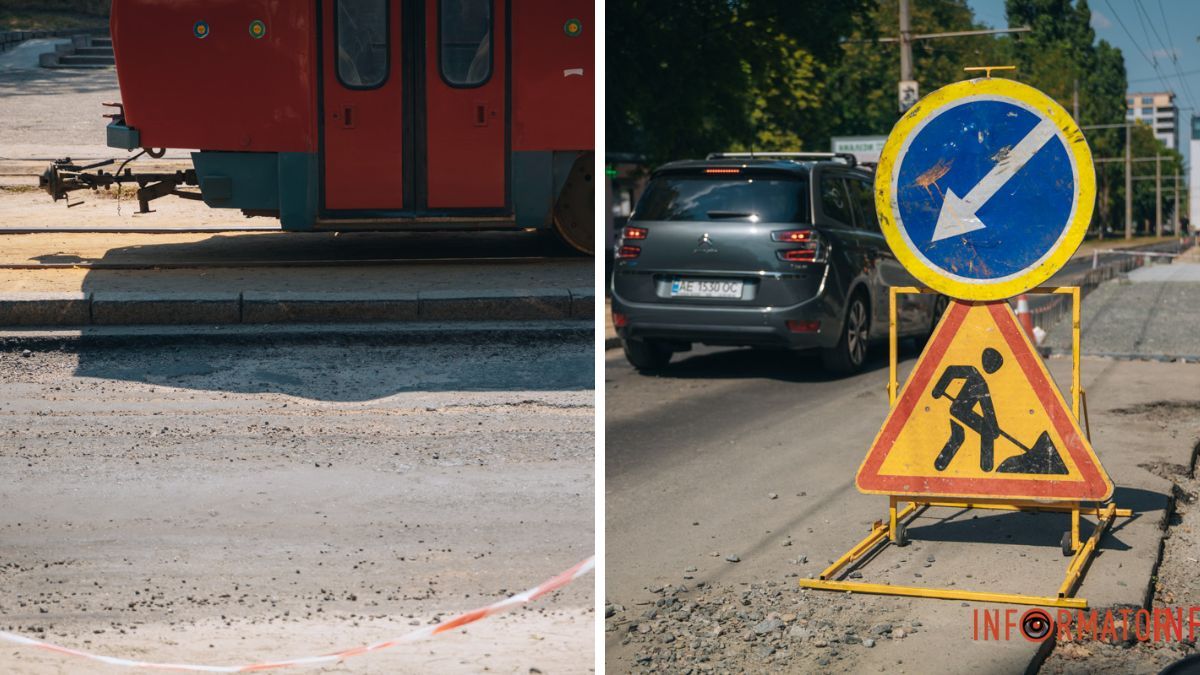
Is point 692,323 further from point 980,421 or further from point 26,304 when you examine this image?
point 980,421

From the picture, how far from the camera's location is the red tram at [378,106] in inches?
307

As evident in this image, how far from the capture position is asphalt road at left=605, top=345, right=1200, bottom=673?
384cm

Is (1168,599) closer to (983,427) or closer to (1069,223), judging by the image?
(983,427)

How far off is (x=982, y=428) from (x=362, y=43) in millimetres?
4929

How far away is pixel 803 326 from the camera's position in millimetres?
9523

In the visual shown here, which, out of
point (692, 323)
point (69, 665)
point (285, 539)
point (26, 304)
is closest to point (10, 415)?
point (26, 304)

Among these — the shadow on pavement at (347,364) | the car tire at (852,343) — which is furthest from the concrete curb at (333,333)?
the car tire at (852,343)

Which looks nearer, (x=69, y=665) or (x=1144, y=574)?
(x=69, y=665)

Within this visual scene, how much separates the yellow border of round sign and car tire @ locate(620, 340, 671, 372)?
20.0 ft

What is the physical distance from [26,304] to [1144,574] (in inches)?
185

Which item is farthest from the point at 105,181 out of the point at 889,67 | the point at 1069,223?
the point at 889,67

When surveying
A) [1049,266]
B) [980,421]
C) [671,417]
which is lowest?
[671,417]

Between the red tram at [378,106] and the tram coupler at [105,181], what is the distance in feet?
3.21

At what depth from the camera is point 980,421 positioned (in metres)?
4.29
